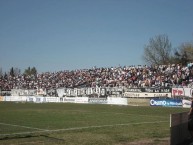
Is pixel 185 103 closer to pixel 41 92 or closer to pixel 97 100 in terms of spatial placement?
pixel 97 100

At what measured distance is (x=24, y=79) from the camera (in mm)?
84562

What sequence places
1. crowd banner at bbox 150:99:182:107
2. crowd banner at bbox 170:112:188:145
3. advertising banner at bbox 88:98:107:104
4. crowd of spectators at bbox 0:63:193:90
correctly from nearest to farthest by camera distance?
crowd banner at bbox 170:112:188:145 → crowd banner at bbox 150:99:182:107 → crowd of spectators at bbox 0:63:193:90 → advertising banner at bbox 88:98:107:104

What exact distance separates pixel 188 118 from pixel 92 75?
180 feet

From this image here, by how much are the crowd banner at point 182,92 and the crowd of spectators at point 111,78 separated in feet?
7.49

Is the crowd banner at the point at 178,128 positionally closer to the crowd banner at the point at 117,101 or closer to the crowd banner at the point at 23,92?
the crowd banner at the point at 117,101

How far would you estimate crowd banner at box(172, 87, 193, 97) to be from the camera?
4298 centimetres

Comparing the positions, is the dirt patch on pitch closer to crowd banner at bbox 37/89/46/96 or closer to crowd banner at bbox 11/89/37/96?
crowd banner at bbox 37/89/46/96

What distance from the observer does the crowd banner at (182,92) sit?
43.0 metres

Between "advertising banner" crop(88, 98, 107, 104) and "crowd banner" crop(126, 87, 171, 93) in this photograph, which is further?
"advertising banner" crop(88, 98, 107, 104)

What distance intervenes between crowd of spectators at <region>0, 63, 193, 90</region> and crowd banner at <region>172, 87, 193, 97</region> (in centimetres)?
228

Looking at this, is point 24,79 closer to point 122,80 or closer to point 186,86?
point 122,80

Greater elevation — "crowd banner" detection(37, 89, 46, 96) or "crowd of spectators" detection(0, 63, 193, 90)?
"crowd of spectators" detection(0, 63, 193, 90)

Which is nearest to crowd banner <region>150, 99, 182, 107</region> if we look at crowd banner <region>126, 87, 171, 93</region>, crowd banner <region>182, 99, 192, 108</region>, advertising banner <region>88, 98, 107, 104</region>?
crowd banner <region>182, 99, 192, 108</region>

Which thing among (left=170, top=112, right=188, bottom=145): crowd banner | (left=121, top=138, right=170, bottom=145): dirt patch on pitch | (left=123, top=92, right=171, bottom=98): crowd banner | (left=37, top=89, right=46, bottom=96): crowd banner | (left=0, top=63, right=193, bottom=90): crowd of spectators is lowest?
(left=121, top=138, right=170, bottom=145): dirt patch on pitch
